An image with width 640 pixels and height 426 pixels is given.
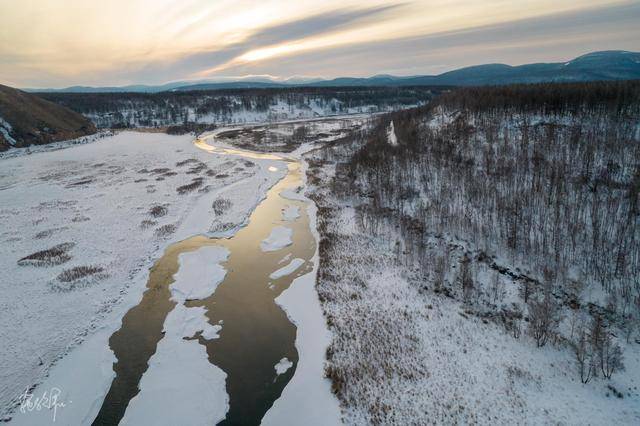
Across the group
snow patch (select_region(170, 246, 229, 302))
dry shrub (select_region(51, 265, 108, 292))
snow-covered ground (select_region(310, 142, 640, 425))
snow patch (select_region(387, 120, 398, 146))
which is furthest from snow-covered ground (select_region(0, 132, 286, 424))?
snow patch (select_region(387, 120, 398, 146))

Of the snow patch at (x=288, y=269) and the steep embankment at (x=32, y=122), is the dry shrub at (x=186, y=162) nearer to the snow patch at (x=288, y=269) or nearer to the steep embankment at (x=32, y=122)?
the snow patch at (x=288, y=269)

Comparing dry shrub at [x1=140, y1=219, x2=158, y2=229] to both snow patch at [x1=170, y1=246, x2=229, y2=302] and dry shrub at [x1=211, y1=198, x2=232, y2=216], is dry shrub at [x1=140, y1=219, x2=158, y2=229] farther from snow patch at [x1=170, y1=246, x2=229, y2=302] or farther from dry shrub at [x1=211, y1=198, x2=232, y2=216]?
snow patch at [x1=170, y1=246, x2=229, y2=302]

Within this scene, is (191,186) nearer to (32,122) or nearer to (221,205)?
(221,205)

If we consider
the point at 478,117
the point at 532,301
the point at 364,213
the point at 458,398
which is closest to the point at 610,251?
the point at 532,301

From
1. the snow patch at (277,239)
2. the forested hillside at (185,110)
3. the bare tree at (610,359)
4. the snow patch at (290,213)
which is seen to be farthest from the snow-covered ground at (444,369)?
the forested hillside at (185,110)

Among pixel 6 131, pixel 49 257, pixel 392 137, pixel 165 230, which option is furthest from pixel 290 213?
pixel 6 131

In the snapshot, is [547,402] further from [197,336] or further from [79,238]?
[79,238]
